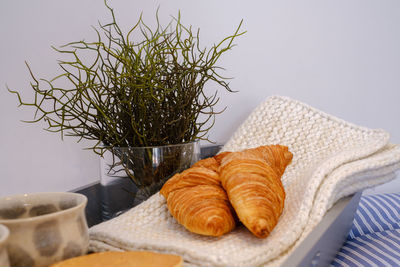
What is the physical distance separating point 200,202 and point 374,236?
34 centimetres

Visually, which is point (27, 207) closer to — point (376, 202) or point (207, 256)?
point (207, 256)

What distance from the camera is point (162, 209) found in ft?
1.33

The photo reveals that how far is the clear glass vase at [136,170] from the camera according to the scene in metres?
0.44

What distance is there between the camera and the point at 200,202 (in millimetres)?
345

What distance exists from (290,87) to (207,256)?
52 centimetres

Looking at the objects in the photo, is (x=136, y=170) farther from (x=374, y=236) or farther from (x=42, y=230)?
(x=374, y=236)

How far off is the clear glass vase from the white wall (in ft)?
0.77

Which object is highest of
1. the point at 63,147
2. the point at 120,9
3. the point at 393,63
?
the point at 120,9

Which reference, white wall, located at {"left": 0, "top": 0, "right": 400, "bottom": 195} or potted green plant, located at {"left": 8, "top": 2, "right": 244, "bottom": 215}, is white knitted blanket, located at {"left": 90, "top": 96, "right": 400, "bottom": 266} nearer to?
potted green plant, located at {"left": 8, "top": 2, "right": 244, "bottom": 215}

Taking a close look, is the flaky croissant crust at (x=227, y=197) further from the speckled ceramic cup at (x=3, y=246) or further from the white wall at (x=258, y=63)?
the white wall at (x=258, y=63)

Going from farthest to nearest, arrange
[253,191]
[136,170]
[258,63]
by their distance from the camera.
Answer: [258,63], [136,170], [253,191]

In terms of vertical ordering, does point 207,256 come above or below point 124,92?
below

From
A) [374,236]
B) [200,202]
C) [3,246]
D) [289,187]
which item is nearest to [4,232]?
[3,246]

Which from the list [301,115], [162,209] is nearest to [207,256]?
[162,209]
